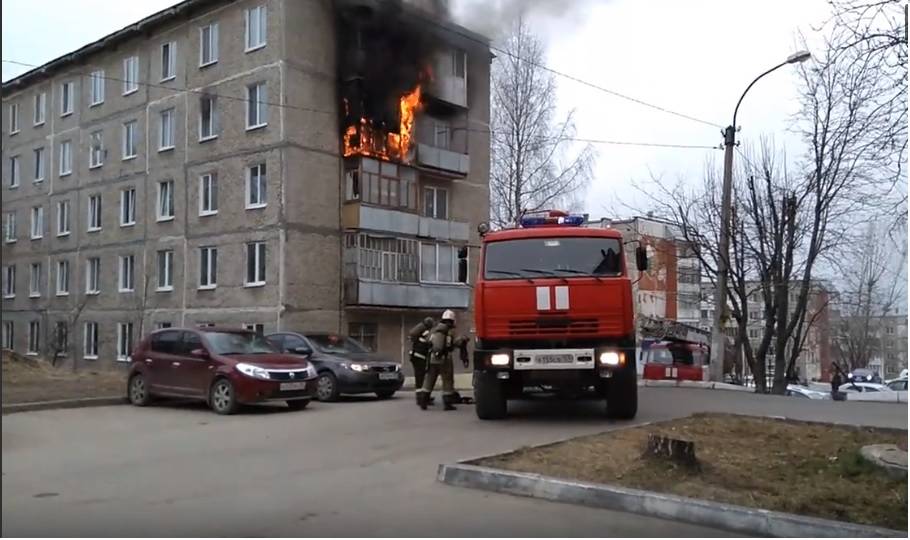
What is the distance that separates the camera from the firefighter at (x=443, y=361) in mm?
13688

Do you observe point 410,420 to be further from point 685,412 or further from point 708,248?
point 708,248

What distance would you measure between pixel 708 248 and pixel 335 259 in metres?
13.0

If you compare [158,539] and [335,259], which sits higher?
[335,259]

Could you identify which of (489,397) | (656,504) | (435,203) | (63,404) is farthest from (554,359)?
(435,203)

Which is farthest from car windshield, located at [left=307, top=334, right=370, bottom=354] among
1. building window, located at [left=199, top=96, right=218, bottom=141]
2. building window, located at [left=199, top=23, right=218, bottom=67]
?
building window, located at [left=199, top=23, right=218, bottom=67]

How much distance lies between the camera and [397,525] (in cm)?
592

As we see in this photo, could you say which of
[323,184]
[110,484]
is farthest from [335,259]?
[110,484]

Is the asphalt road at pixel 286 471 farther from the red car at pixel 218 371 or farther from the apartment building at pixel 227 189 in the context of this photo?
the apartment building at pixel 227 189

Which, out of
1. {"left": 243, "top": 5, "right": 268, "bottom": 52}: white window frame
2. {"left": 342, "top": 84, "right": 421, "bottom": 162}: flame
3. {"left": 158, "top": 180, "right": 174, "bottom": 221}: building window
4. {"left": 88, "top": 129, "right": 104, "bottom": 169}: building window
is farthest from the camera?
{"left": 88, "top": 129, "right": 104, "bottom": 169}: building window

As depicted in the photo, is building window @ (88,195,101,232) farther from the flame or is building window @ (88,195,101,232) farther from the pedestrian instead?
the pedestrian

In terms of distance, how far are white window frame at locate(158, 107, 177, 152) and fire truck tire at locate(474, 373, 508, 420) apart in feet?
79.4

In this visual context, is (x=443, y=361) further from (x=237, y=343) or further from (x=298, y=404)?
(x=237, y=343)

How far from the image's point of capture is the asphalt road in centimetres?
596

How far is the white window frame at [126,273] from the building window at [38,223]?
646cm
